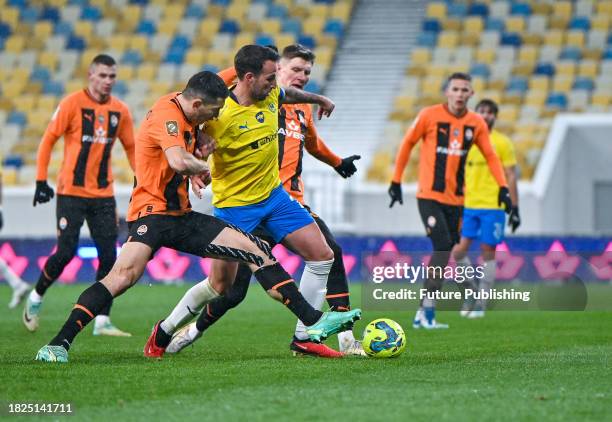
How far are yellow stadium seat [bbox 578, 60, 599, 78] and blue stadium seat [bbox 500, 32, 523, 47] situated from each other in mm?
1391

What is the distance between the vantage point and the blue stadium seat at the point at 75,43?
1029 inches

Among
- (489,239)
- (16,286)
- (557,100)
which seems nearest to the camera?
(489,239)

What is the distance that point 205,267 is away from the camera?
1928 cm

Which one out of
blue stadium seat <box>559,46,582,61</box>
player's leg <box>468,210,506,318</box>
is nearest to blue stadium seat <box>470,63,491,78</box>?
blue stadium seat <box>559,46,582,61</box>

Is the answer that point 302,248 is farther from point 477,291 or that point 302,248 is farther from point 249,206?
point 477,291

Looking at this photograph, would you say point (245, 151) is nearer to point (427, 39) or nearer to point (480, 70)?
point (480, 70)

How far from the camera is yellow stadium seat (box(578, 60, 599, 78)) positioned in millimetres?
22547

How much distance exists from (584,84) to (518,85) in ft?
4.01

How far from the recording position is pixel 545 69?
22938 mm

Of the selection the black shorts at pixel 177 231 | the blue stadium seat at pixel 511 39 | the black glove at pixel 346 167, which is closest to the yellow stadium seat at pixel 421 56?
the blue stadium seat at pixel 511 39

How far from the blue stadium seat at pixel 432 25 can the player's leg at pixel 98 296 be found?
57.7 ft

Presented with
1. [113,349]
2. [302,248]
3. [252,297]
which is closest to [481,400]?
[302,248]

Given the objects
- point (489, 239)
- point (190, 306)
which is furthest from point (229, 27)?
point (190, 306)

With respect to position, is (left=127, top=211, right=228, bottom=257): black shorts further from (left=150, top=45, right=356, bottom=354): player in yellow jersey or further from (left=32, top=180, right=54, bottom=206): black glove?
(left=32, top=180, right=54, bottom=206): black glove
